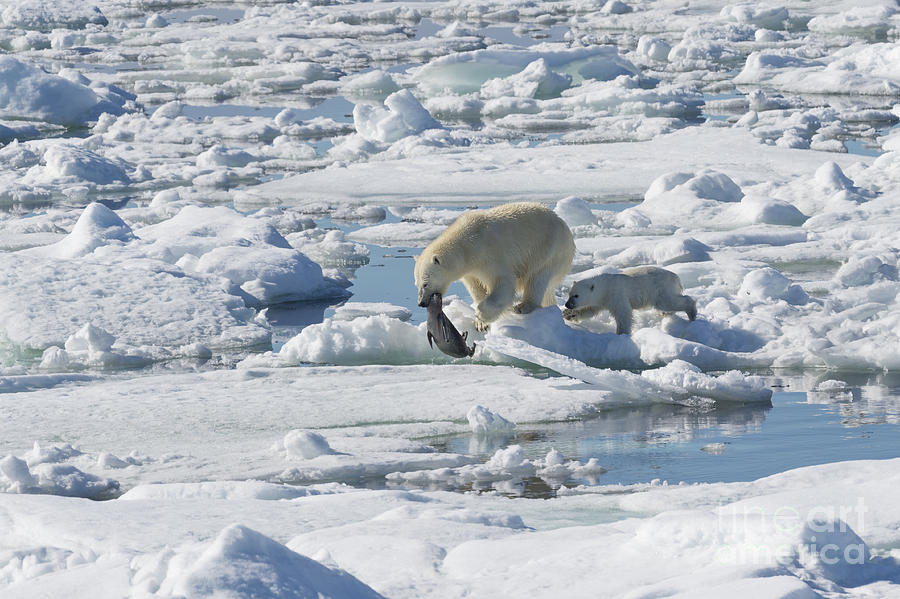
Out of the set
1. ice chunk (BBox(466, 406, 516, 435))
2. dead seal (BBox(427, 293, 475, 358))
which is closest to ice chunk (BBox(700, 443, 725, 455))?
ice chunk (BBox(466, 406, 516, 435))

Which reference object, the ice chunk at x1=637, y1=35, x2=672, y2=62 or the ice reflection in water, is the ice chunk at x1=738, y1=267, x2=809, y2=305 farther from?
the ice chunk at x1=637, y1=35, x2=672, y2=62

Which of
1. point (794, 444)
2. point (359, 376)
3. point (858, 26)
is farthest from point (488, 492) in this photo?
point (858, 26)

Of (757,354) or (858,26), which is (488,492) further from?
(858,26)

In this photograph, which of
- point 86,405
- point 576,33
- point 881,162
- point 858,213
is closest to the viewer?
point 86,405

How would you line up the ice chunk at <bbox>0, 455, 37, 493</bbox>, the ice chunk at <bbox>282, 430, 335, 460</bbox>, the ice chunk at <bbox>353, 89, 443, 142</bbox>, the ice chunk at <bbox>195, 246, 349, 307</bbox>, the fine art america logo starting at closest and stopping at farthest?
the fine art america logo, the ice chunk at <bbox>0, 455, 37, 493</bbox>, the ice chunk at <bbox>282, 430, 335, 460</bbox>, the ice chunk at <bbox>195, 246, 349, 307</bbox>, the ice chunk at <bbox>353, 89, 443, 142</bbox>

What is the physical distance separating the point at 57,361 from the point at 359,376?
1651 millimetres

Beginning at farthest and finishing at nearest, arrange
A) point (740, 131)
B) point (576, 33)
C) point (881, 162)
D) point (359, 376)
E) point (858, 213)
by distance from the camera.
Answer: point (576, 33) → point (740, 131) → point (881, 162) → point (858, 213) → point (359, 376)

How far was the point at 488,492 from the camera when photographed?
4.62m

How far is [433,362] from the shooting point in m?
6.50

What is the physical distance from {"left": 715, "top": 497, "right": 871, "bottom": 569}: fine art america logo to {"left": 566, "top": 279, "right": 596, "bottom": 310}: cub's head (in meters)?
3.36

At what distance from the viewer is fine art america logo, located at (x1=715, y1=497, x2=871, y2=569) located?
302 cm

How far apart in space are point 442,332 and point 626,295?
3.79 ft

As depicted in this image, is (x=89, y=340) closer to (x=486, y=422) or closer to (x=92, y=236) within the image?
(x=92, y=236)

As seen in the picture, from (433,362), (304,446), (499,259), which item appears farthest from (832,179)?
(304,446)
